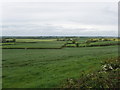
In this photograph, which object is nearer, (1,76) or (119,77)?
(119,77)

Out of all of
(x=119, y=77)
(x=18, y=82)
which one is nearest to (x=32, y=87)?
(x=18, y=82)

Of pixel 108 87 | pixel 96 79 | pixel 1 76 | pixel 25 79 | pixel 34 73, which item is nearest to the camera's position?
pixel 108 87

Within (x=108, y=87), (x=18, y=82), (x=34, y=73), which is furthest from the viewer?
(x=34, y=73)

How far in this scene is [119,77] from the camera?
7.60 meters

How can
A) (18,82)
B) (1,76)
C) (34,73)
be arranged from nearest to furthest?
(18,82) < (1,76) < (34,73)

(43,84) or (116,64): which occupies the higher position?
(116,64)

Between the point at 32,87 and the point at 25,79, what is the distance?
4.89 ft

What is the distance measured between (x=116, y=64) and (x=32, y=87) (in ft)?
20.1

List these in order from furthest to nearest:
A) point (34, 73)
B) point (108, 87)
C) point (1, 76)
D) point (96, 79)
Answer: point (34, 73)
point (1, 76)
point (96, 79)
point (108, 87)

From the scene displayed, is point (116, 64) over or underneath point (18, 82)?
over

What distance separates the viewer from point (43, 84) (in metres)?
7.78

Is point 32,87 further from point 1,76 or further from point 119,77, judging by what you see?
point 119,77

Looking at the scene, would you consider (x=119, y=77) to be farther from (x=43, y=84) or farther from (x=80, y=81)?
(x=43, y=84)

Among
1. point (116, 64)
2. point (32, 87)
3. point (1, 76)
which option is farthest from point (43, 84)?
point (116, 64)
